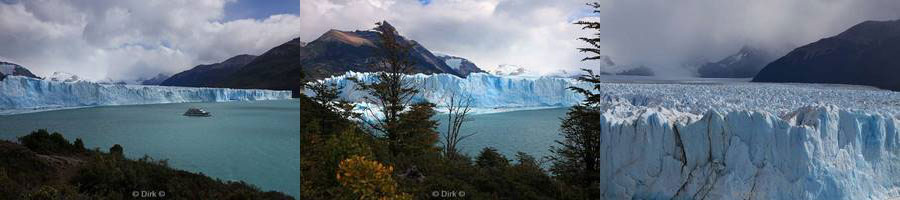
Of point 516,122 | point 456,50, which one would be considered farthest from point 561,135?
point 456,50

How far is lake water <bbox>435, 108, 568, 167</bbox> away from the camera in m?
4.75

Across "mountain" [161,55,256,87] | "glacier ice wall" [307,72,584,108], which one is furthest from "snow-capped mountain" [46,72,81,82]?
"glacier ice wall" [307,72,584,108]

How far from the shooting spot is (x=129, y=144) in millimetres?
3375

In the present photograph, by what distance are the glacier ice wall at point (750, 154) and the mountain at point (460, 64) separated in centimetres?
202

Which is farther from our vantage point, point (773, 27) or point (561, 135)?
point (773, 27)

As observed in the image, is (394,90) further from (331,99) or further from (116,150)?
(116,150)

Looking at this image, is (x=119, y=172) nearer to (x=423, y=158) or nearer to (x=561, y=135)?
(x=423, y=158)

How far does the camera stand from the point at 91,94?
10.9 ft

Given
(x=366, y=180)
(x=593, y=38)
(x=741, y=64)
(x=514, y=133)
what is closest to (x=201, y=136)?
(x=366, y=180)

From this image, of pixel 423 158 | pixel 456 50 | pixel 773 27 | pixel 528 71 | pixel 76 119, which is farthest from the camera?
pixel 773 27

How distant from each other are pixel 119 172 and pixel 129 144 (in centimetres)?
45

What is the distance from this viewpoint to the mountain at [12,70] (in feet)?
10.3

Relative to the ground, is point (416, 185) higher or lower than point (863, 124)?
lower

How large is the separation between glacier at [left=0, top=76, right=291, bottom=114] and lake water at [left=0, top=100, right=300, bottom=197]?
6 cm
